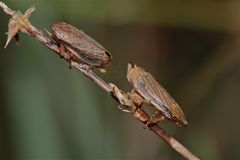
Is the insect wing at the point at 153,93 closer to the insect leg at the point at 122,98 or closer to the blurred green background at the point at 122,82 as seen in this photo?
the insect leg at the point at 122,98

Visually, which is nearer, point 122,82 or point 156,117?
point 156,117

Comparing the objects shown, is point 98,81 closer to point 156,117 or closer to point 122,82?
point 156,117

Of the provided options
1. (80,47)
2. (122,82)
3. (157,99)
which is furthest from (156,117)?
(122,82)

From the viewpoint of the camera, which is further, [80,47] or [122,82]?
[122,82]

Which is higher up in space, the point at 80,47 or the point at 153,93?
the point at 80,47

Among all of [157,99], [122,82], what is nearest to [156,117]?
[157,99]

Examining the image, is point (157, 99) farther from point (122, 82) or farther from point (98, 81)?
point (122, 82)

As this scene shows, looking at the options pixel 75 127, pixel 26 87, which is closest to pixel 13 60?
pixel 26 87

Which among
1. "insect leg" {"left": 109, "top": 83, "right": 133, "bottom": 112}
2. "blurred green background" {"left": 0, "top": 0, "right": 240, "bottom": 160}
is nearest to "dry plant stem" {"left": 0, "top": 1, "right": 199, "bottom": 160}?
"insect leg" {"left": 109, "top": 83, "right": 133, "bottom": 112}
